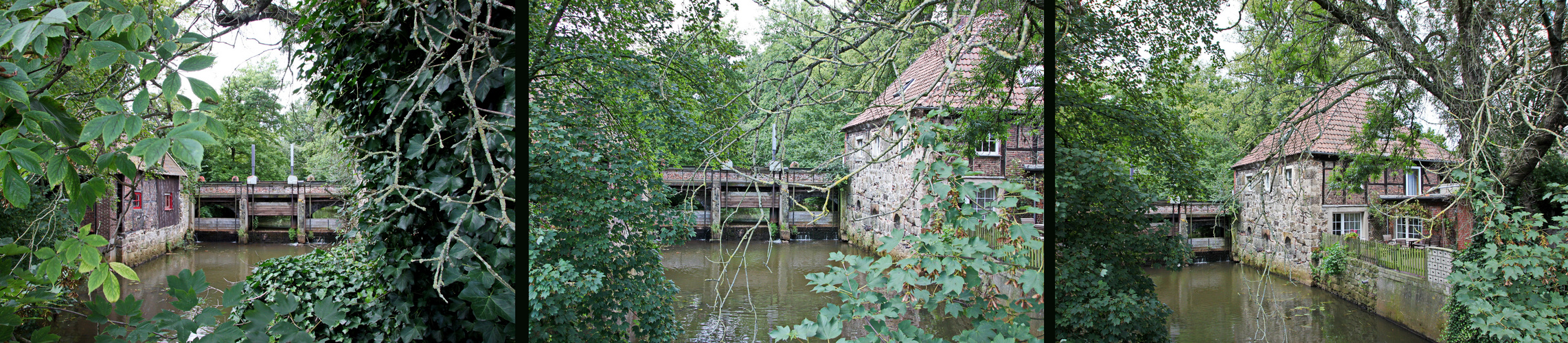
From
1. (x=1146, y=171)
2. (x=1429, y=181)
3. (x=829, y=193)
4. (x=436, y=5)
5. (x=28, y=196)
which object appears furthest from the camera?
(x=1429, y=181)

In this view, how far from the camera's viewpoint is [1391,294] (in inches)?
80.5

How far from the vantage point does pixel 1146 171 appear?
71.1 inches

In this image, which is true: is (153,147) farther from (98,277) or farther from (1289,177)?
(1289,177)

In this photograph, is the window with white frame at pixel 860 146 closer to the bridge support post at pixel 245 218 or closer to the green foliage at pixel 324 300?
the green foliage at pixel 324 300

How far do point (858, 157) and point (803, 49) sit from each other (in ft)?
1.12

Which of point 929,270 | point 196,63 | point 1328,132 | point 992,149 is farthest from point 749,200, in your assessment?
point 1328,132

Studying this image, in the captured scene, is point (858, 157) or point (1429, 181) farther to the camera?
point (1429, 181)

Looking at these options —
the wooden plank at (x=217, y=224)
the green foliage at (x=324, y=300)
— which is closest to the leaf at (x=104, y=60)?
the green foliage at (x=324, y=300)

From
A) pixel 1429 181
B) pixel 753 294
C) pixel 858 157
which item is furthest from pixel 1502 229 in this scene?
pixel 753 294

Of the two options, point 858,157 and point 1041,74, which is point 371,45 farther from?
point 1041,74

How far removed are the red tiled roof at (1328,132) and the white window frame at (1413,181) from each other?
1.9 inches

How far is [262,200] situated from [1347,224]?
134 inches

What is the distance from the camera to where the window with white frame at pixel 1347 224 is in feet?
6.70

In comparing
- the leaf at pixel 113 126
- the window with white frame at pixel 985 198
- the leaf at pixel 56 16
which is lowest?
the window with white frame at pixel 985 198
